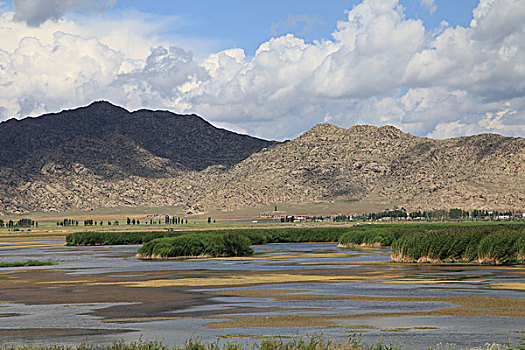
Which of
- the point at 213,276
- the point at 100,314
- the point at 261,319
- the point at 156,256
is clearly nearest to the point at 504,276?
the point at 213,276

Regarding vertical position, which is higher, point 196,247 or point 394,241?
point 394,241

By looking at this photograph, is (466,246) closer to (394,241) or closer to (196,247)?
(394,241)

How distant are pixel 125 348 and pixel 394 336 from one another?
917 cm

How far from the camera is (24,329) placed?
2739cm

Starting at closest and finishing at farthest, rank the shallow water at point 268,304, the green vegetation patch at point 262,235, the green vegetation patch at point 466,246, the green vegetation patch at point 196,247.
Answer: the shallow water at point 268,304
the green vegetation patch at point 466,246
the green vegetation patch at point 196,247
the green vegetation patch at point 262,235

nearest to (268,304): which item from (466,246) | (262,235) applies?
(466,246)

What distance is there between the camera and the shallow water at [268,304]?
2561 centimetres

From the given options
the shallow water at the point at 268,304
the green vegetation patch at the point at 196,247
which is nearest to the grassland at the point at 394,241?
the green vegetation patch at the point at 196,247

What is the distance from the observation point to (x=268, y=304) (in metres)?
33.5

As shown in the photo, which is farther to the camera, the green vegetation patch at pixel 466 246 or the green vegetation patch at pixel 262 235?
the green vegetation patch at pixel 262 235

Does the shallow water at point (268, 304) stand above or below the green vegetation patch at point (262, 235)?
below

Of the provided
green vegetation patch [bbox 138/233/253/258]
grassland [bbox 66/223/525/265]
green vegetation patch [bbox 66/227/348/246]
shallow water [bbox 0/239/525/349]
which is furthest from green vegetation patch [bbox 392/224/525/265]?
green vegetation patch [bbox 66/227/348/246]

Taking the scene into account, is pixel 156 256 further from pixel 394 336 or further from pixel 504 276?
pixel 394 336

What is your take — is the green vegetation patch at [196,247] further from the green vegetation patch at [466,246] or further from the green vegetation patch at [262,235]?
the green vegetation patch at [262,235]
